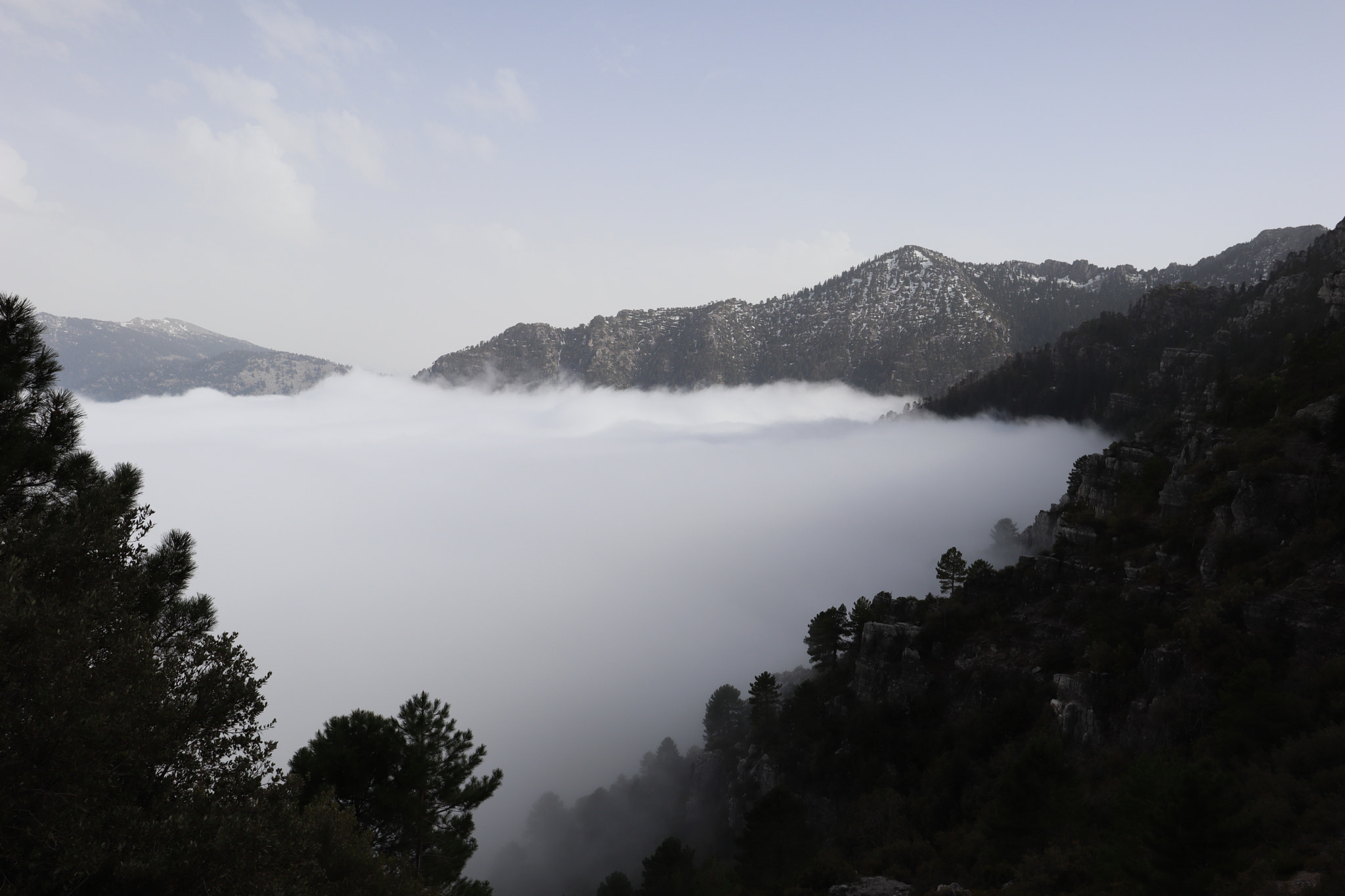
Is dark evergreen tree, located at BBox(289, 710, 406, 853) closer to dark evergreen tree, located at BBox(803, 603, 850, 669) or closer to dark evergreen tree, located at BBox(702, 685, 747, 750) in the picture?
dark evergreen tree, located at BBox(803, 603, 850, 669)

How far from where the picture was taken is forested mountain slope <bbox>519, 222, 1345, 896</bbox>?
23.4 m

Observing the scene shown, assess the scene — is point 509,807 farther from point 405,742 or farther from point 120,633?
point 120,633

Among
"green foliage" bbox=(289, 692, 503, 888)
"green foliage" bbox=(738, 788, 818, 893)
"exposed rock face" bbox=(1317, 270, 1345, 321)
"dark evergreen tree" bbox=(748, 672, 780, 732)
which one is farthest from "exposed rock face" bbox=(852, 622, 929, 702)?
"exposed rock face" bbox=(1317, 270, 1345, 321)

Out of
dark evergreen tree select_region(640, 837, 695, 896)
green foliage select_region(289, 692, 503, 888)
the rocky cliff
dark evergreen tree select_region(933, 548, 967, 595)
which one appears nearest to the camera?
the rocky cliff

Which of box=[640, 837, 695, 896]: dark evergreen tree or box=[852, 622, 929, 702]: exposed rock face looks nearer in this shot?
box=[640, 837, 695, 896]: dark evergreen tree

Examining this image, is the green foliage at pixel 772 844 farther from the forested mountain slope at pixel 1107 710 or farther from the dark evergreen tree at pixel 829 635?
the dark evergreen tree at pixel 829 635

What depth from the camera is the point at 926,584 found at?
16525cm

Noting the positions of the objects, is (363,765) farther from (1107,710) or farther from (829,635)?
(829,635)

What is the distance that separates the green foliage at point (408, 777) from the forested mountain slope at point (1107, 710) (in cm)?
1978

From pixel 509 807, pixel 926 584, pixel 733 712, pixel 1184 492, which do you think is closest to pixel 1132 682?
pixel 1184 492

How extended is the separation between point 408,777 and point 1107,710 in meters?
46.0

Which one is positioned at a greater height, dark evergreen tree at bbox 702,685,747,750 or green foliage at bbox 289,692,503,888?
green foliage at bbox 289,692,503,888

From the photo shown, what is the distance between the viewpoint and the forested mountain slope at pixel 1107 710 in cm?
2344

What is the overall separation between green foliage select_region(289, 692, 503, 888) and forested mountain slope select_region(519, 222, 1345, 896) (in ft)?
64.9
